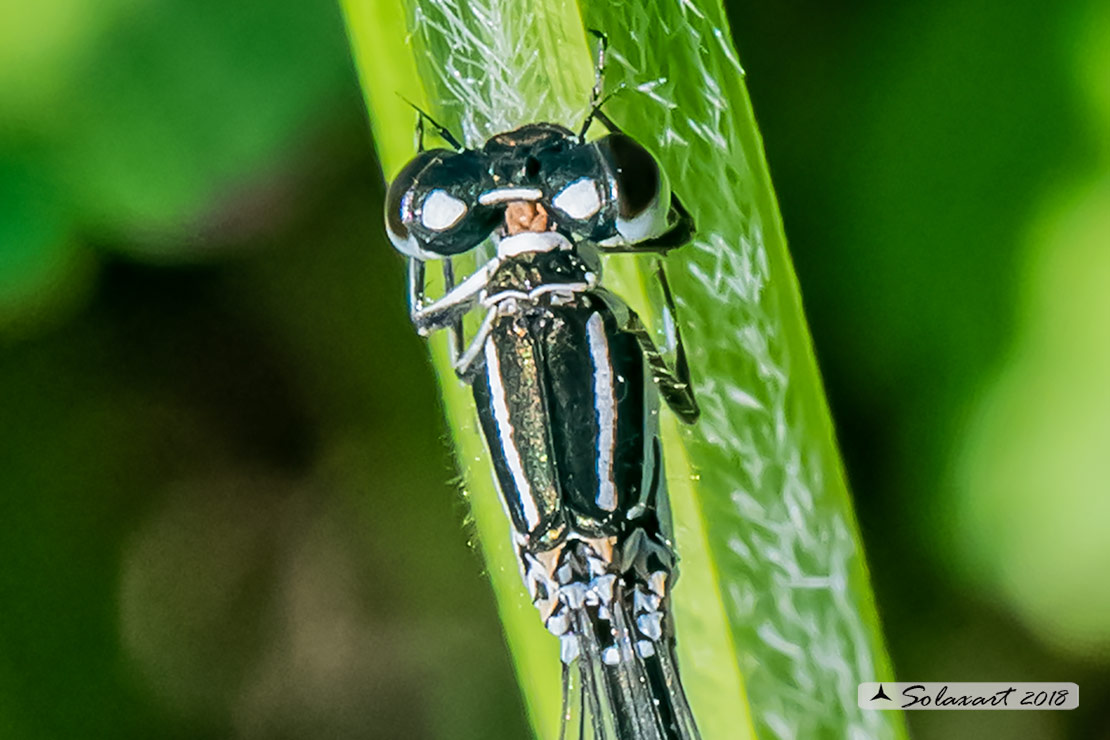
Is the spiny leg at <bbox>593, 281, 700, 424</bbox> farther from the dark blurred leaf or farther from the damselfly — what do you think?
the dark blurred leaf

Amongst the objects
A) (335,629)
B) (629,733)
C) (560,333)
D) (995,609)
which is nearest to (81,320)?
(335,629)

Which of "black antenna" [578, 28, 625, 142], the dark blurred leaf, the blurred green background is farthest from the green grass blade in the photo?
the dark blurred leaf

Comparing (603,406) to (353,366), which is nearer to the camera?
(603,406)

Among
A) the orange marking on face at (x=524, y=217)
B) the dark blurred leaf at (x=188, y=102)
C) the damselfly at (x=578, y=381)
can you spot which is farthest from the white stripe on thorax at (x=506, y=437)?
the dark blurred leaf at (x=188, y=102)

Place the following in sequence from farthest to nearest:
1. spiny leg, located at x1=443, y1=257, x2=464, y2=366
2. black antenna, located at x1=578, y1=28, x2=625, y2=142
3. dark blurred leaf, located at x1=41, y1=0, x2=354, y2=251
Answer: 1. dark blurred leaf, located at x1=41, y1=0, x2=354, y2=251
2. spiny leg, located at x1=443, y1=257, x2=464, y2=366
3. black antenna, located at x1=578, y1=28, x2=625, y2=142

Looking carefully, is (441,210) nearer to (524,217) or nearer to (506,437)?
(524,217)

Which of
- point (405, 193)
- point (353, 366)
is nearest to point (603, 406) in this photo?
point (405, 193)

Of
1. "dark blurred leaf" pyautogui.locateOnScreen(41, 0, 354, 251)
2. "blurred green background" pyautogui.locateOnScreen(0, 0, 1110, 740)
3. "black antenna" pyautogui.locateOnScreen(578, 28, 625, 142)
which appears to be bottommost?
"blurred green background" pyautogui.locateOnScreen(0, 0, 1110, 740)

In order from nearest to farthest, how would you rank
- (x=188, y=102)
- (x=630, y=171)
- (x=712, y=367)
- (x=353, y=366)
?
(x=630, y=171) → (x=712, y=367) → (x=188, y=102) → (x=353, y=366)
